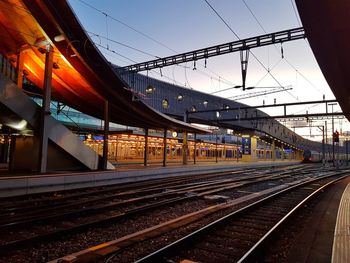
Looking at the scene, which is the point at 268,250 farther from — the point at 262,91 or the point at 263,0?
the point at 262,91

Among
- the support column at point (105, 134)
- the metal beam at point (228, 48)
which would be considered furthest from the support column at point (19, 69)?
the metal beam at point (228, 48)

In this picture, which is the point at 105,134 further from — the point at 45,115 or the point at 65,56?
the point at 65,56

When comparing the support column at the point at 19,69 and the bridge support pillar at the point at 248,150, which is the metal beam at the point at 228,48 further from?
the bridge support pillar at the point at 248,150

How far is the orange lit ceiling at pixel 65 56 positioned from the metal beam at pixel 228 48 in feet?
11.9

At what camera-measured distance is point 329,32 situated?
6441 millimetres

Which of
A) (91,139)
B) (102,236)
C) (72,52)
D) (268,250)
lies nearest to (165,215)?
(102,236)

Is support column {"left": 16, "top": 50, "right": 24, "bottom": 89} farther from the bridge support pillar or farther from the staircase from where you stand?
the bridge support pillar

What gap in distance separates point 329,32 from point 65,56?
38.3ft

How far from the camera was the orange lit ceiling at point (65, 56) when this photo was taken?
1217 cm

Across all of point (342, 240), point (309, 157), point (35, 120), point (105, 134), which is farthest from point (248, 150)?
point (342, 240)

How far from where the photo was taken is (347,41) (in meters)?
7.26

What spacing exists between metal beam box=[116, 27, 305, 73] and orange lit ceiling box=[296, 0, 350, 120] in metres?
5.98

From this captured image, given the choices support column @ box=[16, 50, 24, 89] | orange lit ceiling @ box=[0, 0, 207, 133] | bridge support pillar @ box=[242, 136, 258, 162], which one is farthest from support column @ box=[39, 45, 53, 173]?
bridge support pillar @ box=[242, 136, 258, 162]

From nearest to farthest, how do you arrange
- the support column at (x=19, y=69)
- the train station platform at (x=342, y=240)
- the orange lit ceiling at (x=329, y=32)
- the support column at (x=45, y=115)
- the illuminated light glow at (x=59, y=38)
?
the train station platform at (x=342, y=240)
the orange lit ceiling at (x=329, y=32)
the illuminated light glow at (x=59, y=38)
the support column at (x=45, y=115)
the support column at (x=19, y=69)
